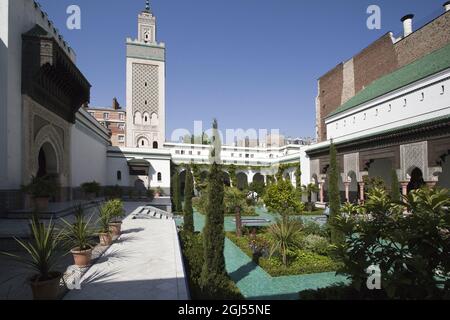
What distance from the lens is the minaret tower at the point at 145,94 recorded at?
100 feet

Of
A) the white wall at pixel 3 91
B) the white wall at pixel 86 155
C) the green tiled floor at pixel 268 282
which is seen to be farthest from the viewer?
the white wall at pixel 86 155

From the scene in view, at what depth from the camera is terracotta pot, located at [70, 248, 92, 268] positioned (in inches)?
219

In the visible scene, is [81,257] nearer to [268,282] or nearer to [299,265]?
[268,282]

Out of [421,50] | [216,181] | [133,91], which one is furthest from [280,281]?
[133,91]

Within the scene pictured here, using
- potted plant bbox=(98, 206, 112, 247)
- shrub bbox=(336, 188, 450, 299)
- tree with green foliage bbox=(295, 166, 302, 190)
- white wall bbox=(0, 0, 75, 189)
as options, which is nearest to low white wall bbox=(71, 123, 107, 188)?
white wall bbox=(0, 0, 75, 189)

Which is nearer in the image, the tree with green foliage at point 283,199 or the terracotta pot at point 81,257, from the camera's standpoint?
the terracotta pot at point 81,257

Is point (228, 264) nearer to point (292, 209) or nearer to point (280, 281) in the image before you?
point (280, 281)

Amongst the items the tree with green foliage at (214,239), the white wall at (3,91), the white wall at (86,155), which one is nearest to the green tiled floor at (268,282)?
the tree with green foliage at (214,239)

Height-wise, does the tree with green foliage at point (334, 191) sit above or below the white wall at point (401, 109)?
below

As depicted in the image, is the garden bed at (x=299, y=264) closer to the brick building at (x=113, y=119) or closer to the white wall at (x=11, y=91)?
the white wall at (x=11, y=91)

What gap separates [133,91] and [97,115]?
741 inches

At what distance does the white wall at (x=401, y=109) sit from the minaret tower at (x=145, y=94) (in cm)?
1923

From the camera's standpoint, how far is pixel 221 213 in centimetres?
645

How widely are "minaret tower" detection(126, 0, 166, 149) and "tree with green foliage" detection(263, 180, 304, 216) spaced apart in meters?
21.9
